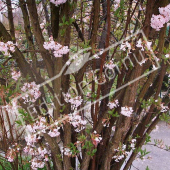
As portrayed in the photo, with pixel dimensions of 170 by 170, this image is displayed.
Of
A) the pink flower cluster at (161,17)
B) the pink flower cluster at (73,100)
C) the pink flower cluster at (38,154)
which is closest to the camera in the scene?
the pink flower cluster at (161,17)

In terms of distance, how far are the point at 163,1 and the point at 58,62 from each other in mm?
672

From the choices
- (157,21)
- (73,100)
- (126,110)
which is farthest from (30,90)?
(157,21)

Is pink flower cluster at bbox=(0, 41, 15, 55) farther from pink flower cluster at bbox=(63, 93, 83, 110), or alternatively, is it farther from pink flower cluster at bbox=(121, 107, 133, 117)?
pink flower cluster at bbox=(121, 107, 133, 117)

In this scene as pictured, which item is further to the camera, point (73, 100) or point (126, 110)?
point (73, 100)

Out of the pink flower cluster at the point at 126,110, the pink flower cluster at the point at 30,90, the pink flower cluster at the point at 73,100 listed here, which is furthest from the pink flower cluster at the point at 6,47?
the pink flower cluster at the point at 126,110

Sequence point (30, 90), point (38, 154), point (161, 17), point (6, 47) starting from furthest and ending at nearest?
point (38, 154) → point (30, 90) → point (6, 47) → point (161, 17)

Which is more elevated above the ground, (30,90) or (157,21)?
(157,21)

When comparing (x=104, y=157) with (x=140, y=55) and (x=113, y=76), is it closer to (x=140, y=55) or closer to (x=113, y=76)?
(x=113, y=76)

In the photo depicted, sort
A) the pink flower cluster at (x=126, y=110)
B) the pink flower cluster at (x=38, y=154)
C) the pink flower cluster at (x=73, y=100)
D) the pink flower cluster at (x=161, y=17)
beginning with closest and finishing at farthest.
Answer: the pink flower cluster at (x=161, y=17), the pink flower cluster at (x=126, y=110), the pink flower cluster at (x=73, y=100), the pink flower cluster at (x=38, y=154)

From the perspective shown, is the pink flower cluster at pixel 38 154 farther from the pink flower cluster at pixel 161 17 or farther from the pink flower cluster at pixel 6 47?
the pink flower cluster at pixel 161 17

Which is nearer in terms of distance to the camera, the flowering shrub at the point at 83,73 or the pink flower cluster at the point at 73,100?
the flowering shrub at the point at 83,73

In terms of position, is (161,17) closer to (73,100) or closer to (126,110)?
(126,110)

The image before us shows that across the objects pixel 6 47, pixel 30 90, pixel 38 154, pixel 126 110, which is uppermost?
pixel 6 47

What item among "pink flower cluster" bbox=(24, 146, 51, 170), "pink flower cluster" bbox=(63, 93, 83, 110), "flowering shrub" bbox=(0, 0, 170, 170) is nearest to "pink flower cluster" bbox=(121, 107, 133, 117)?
"flowering shrub" bbox=(0, 0, 170, 170)
